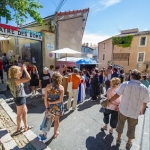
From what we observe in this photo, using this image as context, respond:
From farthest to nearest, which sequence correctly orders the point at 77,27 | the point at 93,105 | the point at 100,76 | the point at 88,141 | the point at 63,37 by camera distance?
the point at 77,27 → the point at 63,37 → the point at 100,76 → the point at 93,105 → the point at 88,141

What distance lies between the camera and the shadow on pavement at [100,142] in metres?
2.79

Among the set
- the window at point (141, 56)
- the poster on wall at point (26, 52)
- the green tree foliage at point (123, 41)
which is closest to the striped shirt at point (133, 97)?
the poster on wall at point (26, 52)

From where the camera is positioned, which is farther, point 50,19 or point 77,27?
point 77,27

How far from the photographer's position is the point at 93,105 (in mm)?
5379

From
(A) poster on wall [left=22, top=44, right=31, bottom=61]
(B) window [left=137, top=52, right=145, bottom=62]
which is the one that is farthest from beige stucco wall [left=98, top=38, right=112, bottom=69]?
(A) poster on wall [left=22, top=44, right=31, bottom=61]

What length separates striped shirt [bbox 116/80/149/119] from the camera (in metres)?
2.46

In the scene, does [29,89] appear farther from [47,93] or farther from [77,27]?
[77,27]

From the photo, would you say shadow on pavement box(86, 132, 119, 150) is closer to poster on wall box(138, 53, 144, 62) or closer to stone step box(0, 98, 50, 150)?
stone step box(0, 98, 50, 150)

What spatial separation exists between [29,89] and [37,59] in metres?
3.09

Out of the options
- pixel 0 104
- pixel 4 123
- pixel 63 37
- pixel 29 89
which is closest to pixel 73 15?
pixel 63 37

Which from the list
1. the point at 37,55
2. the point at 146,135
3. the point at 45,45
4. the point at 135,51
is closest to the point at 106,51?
the point at 135,51

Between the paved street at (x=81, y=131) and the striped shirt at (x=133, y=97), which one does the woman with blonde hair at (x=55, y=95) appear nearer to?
the paved street at (x=81, y=131)

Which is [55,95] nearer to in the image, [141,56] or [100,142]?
[100,142]

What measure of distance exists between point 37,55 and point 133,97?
798cm
